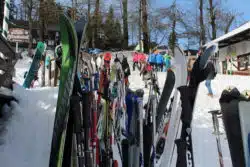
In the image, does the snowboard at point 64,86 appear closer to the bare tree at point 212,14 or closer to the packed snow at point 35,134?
the packed snow at point 35,134

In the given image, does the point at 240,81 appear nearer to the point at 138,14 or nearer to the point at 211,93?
the point at 211,93

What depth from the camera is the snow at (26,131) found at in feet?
15.9

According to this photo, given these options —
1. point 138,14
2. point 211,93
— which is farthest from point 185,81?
point 138,14

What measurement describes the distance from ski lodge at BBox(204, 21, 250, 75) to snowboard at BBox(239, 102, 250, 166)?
809 inches

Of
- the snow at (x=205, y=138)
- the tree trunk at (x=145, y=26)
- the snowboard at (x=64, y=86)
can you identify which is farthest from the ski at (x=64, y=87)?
the tree trunk at (x=145, y=26)

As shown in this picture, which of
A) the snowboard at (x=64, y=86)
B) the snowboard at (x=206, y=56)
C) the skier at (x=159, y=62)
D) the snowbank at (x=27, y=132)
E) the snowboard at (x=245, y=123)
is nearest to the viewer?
the snowboard at (x=64, y=86)

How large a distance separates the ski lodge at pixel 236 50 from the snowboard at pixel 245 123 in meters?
20.5

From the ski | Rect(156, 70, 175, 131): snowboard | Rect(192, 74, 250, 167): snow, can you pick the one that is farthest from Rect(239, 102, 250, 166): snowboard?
the ski

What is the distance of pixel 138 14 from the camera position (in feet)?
103

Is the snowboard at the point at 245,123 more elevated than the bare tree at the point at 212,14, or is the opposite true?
the bare tree at the point at 212,14

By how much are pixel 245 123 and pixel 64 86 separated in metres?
1.85

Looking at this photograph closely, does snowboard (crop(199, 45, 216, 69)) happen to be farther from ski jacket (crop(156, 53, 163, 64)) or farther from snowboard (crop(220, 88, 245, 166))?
ski jacket (crop(156, 53, 163, 64))

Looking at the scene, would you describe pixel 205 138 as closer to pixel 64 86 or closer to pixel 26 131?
pixel 26 131

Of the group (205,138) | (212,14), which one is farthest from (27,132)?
(212,14)
